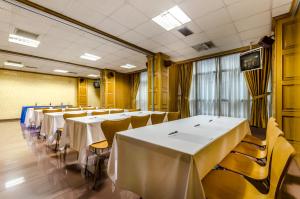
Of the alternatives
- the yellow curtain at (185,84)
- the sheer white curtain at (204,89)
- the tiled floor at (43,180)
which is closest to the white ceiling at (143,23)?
the sheer white curtain at (204,89)

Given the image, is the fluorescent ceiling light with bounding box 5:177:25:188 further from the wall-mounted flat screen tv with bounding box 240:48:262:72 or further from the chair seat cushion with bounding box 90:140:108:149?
the wall-mounted flat screen tv with bounding box 240:48:262:72

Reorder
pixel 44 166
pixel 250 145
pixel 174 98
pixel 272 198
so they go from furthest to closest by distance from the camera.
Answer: pixel 174 98, pixel 44 166, pixel 250 145, pixel 272 198

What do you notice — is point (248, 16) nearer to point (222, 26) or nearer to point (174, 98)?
point (222, 26)

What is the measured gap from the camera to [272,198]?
971 millimetres

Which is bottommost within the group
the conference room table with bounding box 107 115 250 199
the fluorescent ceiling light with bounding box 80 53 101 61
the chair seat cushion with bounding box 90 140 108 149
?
the chair seat cushion with bounding box 90 140 108 149

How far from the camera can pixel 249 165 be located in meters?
1.61

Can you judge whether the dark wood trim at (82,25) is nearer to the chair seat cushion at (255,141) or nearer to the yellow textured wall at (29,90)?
the chair seat cushion at (255,141)

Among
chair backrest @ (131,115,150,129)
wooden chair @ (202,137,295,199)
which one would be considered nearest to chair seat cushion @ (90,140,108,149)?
chair backrest @ (131,115,150,129)

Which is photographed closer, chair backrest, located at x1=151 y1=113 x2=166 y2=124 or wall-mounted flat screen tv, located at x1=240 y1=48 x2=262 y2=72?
chair backrest, located at x1=151 y1=113 x2=166 y2=124

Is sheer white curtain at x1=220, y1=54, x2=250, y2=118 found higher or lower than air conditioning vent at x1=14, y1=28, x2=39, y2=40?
lower

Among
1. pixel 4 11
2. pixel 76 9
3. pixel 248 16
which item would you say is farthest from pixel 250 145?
pixel 4 11

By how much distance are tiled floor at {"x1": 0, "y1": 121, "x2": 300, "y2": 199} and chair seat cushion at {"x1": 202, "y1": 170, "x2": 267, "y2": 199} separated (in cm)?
101

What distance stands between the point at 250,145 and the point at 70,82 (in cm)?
1154

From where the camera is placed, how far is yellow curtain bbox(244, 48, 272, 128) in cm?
434
